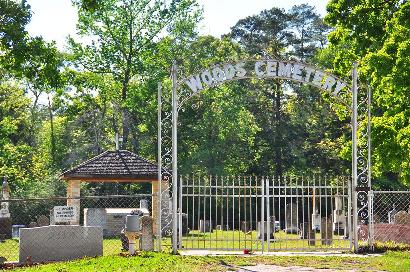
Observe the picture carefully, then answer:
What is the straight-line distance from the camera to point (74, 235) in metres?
17.7

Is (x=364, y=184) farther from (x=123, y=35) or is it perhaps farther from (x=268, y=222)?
(x=123, y=35)

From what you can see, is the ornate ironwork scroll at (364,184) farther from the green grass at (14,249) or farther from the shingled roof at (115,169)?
the shingled roof at (115,169)

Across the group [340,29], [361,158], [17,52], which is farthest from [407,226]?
[17,52]

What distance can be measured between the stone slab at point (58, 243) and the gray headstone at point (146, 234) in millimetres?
1204

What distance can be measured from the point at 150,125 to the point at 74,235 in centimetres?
2906

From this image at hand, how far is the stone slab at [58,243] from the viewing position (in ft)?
56.9

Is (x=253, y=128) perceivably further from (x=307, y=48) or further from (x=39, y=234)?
(x=39, y=234)

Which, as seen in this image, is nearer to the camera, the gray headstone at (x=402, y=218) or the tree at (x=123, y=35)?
the gray headstone at (x=402, y=218)

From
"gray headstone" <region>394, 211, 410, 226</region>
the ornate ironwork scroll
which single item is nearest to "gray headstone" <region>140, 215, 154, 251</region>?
the ornate ironwork scroll

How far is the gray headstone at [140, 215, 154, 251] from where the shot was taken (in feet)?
61.4

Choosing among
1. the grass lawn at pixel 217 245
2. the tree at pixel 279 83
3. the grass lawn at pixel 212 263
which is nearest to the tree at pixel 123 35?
the tree at pixel 279 83

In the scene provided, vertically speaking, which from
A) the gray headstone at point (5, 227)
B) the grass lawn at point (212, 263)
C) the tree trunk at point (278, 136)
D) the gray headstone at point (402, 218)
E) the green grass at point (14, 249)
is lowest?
the green grass at point (14, 249)

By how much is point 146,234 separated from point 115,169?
43.2 feet

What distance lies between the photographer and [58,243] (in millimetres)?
17547
